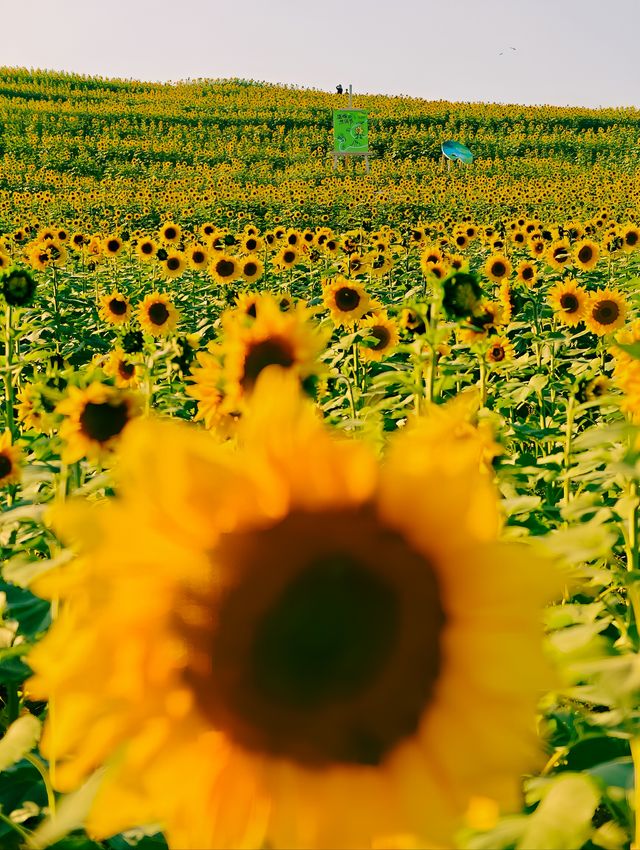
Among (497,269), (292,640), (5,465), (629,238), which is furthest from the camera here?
(629,238)

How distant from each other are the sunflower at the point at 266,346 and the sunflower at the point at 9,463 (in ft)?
3.73

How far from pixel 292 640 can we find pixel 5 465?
8.02 ft

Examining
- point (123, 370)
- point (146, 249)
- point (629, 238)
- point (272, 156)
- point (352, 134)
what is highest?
point (352, 134)

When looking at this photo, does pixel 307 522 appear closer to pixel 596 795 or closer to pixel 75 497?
pixel 596 795

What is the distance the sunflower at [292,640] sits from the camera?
1.91 feet

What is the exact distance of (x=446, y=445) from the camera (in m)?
0.60

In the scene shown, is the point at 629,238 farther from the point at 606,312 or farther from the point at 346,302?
the point at 346,302

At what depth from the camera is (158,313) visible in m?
5.29

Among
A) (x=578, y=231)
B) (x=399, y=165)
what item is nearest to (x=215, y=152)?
(x=399, y=165)

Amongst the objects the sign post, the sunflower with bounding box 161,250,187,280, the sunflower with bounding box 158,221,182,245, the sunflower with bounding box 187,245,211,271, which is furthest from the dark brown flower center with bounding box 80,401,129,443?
the sign post

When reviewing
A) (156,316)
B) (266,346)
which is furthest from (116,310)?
(266,346)

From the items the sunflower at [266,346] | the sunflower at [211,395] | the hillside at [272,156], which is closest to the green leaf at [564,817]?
the sunflower at [266,346]

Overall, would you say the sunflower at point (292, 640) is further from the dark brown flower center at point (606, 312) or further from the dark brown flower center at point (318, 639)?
the dark brown flower center at point (606, 312)

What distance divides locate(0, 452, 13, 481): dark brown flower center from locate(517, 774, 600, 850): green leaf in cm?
222
